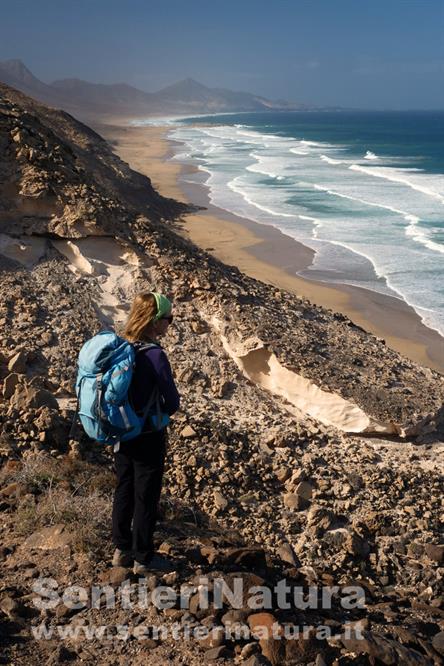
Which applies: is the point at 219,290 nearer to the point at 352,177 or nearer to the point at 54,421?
the point at 54,421

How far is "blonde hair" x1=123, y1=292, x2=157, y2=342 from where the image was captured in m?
3.72

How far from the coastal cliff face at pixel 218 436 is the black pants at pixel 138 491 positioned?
0.66 feet

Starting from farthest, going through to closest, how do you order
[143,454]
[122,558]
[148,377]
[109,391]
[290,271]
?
[290,271]
[122,558]
[143,454]
[148,377]
[109,391]

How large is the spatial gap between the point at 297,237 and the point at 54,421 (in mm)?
17309

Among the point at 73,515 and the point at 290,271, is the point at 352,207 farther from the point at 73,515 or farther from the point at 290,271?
the point at 73,515

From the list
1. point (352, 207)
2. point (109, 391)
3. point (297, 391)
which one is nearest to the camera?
point (109, 391)

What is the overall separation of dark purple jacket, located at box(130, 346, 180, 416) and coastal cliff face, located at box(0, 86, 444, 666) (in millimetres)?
1021

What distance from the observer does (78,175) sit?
8.62 m

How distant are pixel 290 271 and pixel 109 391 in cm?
1475

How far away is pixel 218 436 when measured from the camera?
232 inches

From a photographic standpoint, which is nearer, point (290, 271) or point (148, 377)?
point (148, 377)

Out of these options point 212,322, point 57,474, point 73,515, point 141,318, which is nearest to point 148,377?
point 141,318

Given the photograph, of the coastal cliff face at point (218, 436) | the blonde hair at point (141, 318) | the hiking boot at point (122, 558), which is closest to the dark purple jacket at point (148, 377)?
the blonde hair at point (141, 318)

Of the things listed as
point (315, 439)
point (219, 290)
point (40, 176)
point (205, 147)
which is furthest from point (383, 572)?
point (205, 147)
